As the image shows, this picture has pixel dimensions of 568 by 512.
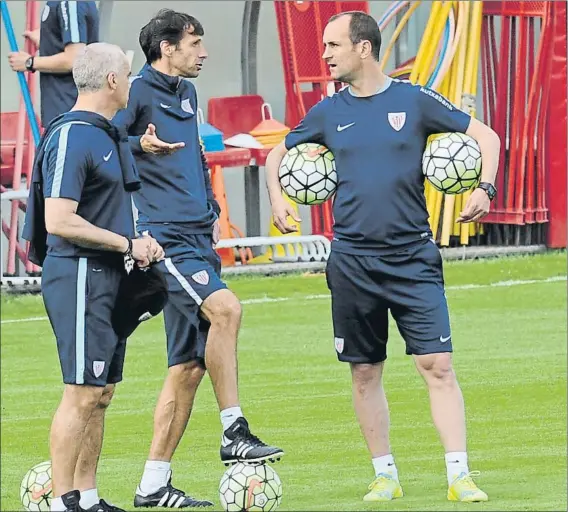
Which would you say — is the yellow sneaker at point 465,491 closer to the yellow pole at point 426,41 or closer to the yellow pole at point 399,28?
the yellow pole at point 426,41

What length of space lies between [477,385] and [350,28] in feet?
11.9

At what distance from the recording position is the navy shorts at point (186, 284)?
7164mm

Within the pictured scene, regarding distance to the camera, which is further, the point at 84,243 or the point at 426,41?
the point at 426,41

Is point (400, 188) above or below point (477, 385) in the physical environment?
above

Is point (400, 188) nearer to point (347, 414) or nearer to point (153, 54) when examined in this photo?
point (153, 54)

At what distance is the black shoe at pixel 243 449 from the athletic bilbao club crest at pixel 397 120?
143 centimetres

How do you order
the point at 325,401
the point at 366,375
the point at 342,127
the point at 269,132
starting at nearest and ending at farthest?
1. the point at 342,127
2. the point at 366,375
3. the point at 325,401
4. the point at 269,132

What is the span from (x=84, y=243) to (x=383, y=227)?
1406 millimetres

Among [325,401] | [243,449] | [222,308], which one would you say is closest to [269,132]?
[325,401]

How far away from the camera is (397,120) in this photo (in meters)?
7.07

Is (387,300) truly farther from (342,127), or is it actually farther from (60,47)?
(60,47)

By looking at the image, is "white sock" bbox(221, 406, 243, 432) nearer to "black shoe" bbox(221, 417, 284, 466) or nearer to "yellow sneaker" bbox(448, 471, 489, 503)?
"black shoe" bbox(221, 417, 284, 466)

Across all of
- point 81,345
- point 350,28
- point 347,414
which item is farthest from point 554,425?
point 81,345

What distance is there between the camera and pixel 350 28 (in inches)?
284
